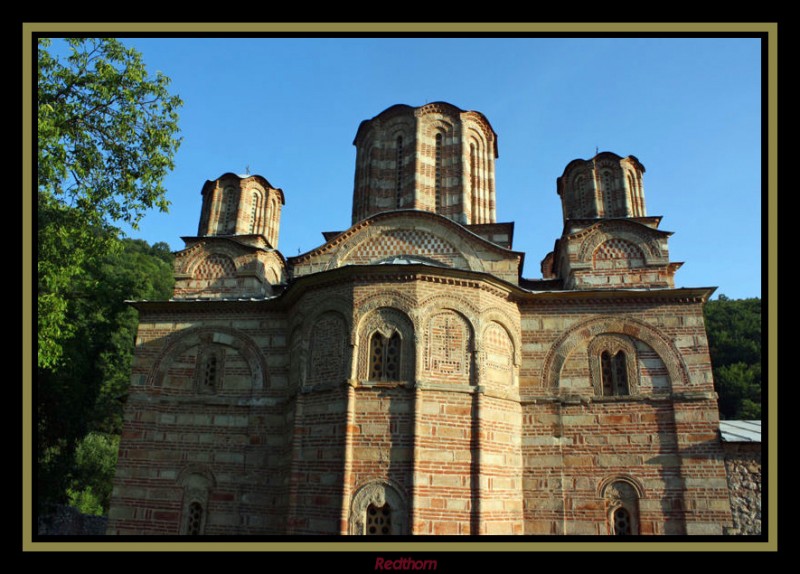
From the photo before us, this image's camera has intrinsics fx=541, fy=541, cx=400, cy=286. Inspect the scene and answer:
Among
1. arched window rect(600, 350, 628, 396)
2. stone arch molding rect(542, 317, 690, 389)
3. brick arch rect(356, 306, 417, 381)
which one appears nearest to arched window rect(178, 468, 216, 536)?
brick arch rect(356, 306, 417, 381)

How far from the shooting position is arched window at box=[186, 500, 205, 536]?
10.1 meters

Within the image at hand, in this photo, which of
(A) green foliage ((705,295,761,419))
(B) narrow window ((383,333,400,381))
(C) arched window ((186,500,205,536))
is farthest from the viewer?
(A) green foliage ((705,295,761,419))

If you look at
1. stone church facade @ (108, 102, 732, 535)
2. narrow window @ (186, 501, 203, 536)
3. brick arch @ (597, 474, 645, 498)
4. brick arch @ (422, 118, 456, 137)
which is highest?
brick arch @ (422, 118, 456, 137)

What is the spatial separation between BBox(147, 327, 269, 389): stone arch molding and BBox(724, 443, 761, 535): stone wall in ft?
28.4

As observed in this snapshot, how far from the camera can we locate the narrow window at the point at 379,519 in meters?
8.45

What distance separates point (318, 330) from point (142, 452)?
434 centimetres

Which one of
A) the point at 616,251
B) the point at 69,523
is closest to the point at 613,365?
the point at 616,251

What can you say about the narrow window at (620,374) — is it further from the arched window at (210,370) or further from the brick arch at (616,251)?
the arched window at (210,370)

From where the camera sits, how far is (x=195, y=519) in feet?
33.3

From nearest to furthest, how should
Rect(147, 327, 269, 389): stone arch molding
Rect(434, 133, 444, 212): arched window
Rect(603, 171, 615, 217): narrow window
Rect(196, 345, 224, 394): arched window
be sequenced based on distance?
Rect(147, 327, 269, 389): stone arch molding < Rect(196, 345, 224, 394): arched window < Rect(603, 171, 615, 217): narrow window < Rect(434, 133, 444, 212): arched window

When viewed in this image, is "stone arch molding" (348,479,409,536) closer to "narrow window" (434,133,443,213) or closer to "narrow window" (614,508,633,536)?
"narrow window" (614,508,633,536)
